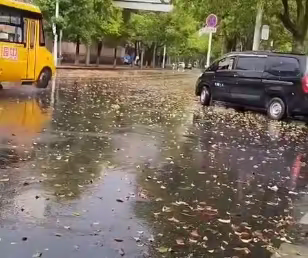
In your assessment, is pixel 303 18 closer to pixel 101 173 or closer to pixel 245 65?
pixel 245 65

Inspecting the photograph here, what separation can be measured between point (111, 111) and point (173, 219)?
9517mm

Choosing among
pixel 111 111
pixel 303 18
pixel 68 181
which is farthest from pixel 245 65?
pixel 68 181

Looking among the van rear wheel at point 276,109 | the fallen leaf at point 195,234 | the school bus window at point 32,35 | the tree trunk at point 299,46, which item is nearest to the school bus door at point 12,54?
the school bus window at point 32,35

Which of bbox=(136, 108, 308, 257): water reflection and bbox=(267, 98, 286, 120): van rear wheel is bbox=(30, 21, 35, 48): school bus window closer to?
bbox=(267, 98, 286, 120): van rear wheel

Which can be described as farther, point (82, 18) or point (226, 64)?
point (82, 18)

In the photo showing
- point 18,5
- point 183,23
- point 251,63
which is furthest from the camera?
point 183,23

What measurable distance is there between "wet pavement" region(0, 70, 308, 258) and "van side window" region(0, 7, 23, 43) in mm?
5647

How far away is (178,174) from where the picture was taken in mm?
8125

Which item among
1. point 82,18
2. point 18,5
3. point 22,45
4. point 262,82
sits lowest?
point 262,82

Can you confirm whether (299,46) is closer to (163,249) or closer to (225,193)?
(225,193)

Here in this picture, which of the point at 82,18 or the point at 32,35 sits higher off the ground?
the point at 82,18

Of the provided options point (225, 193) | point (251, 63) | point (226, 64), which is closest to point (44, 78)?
point (226, 64)

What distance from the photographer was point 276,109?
54.4 ft

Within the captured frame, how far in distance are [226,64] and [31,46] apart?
6512 millimetres
